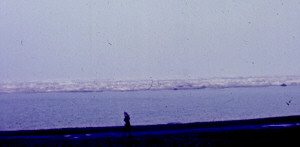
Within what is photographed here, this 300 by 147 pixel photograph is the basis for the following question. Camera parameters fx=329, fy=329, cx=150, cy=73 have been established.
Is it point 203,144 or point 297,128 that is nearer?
point 203,144

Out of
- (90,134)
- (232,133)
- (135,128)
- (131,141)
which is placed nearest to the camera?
(131,141)

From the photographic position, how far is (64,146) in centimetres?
1302

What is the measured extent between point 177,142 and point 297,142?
4480 millimetres

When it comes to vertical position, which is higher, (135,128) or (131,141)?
(131,141)

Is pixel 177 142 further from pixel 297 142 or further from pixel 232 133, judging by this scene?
pixel 297 142

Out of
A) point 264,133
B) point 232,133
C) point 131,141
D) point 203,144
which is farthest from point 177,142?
point 264,133

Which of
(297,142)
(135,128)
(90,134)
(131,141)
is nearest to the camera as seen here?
(297,142)

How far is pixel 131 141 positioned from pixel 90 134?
3379mm

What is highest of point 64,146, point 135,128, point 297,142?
point 297,142

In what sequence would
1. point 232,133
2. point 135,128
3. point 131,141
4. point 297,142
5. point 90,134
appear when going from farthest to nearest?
point 135,128
point 90,134
point 232,133
point 131,141
point 297,142

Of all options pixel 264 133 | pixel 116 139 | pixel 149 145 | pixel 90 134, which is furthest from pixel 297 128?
pixel 90 134

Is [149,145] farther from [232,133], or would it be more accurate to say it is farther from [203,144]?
[232,133]

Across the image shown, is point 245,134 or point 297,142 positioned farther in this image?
point 245,134

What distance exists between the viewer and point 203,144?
12.5 metres
